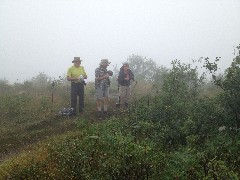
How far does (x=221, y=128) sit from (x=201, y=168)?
131 inches

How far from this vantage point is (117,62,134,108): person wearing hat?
14523 millimetres

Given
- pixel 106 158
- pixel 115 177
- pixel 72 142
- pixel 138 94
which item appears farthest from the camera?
pixel 138 94

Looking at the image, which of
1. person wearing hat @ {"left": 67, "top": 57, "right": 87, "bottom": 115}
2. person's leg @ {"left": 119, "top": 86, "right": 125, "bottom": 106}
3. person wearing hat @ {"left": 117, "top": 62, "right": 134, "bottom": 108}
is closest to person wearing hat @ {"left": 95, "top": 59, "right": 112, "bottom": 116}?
person wearing hat @ {"left": 67, "top": 57, "right": 87, "bottom": 115}

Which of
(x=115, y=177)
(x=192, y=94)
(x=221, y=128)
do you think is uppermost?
(x=192, y=94)

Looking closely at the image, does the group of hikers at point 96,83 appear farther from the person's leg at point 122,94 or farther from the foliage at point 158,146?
the foliage at point 158,146

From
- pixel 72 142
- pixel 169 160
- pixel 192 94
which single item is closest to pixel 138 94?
pixel 192 94

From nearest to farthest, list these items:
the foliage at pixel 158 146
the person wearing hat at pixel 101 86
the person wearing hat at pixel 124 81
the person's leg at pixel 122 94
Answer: the foliage at pixel 158 146 < the person wearing hat at pixel 101 86 < the person wearing hat at pixel 124 81 < the person's leg at pixel 122 94

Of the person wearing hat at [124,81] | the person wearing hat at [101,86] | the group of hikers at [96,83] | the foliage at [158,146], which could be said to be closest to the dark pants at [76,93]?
the group of hikers at [96,83]

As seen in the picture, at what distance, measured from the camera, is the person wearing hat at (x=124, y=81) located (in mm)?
14523

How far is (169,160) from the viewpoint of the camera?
6.91m

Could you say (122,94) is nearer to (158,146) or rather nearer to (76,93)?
(76,93)

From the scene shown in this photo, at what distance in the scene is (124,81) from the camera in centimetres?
1466

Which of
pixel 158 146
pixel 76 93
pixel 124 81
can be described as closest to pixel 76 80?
pixel 76 93

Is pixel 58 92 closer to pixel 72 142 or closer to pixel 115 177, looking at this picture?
pixel 72 142
